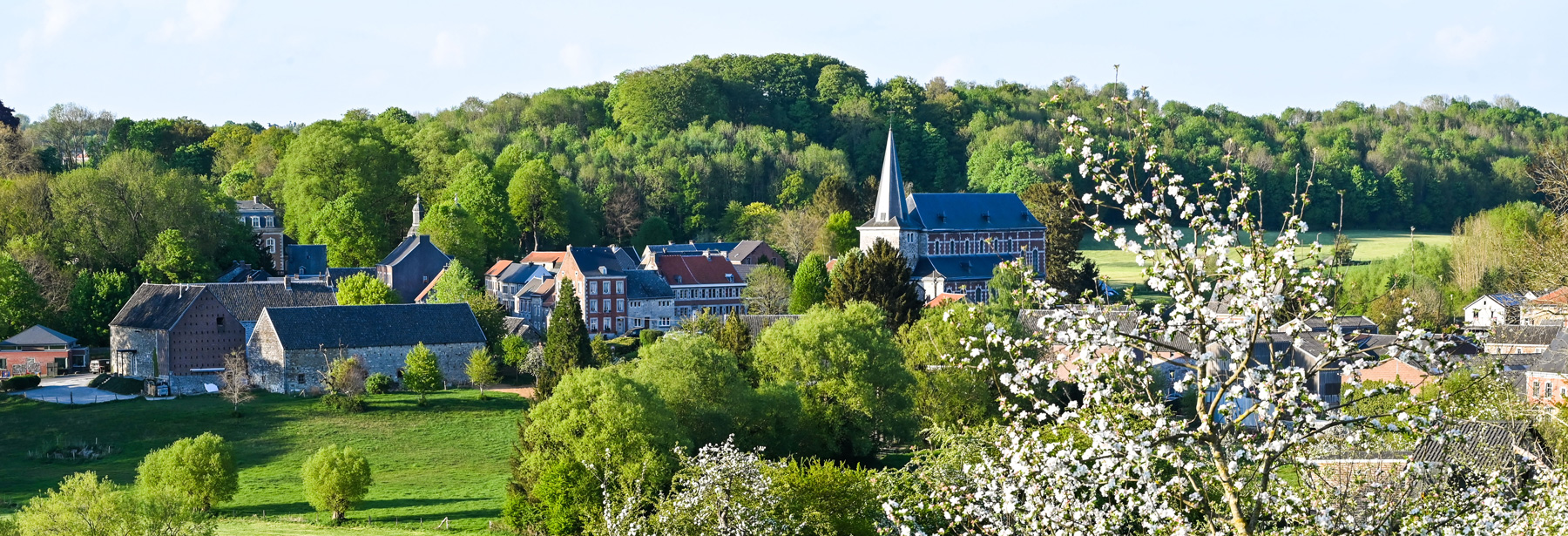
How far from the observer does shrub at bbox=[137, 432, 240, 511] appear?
35.3 meters

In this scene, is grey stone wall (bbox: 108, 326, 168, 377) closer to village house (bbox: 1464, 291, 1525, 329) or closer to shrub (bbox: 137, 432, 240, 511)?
shrub (bbox: 137, 432, 240, 511)

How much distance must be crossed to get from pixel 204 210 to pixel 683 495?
174 ft

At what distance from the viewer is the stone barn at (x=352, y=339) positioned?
53.4 meters

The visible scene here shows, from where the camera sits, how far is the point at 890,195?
78375mm

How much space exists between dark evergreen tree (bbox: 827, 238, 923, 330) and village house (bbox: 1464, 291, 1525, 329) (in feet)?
79.1

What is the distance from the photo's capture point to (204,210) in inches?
2670

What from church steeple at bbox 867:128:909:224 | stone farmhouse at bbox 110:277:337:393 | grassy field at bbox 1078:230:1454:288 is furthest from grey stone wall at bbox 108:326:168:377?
grassy field at bbox 1078:230:1454:288

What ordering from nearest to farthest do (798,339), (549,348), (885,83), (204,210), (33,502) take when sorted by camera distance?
(33,502), (798,339), (549,348), (204,210), (885,83)

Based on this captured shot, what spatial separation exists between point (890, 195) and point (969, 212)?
15.2ft

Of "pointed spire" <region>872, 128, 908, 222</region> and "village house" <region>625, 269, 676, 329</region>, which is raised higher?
"pointed spire" <region>872, 128, 908, 222</region>

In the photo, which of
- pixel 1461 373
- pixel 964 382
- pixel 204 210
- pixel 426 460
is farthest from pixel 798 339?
pixel 204 210

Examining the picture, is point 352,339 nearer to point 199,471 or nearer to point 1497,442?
point 199,471

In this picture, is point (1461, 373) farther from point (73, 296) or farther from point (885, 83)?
point (885, 83)

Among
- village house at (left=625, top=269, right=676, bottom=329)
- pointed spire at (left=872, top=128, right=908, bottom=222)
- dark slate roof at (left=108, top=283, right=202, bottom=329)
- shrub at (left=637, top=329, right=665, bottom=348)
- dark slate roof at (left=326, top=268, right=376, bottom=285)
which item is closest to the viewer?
dark slate roof at (left=108, top=283, right=202, bottom=329)
